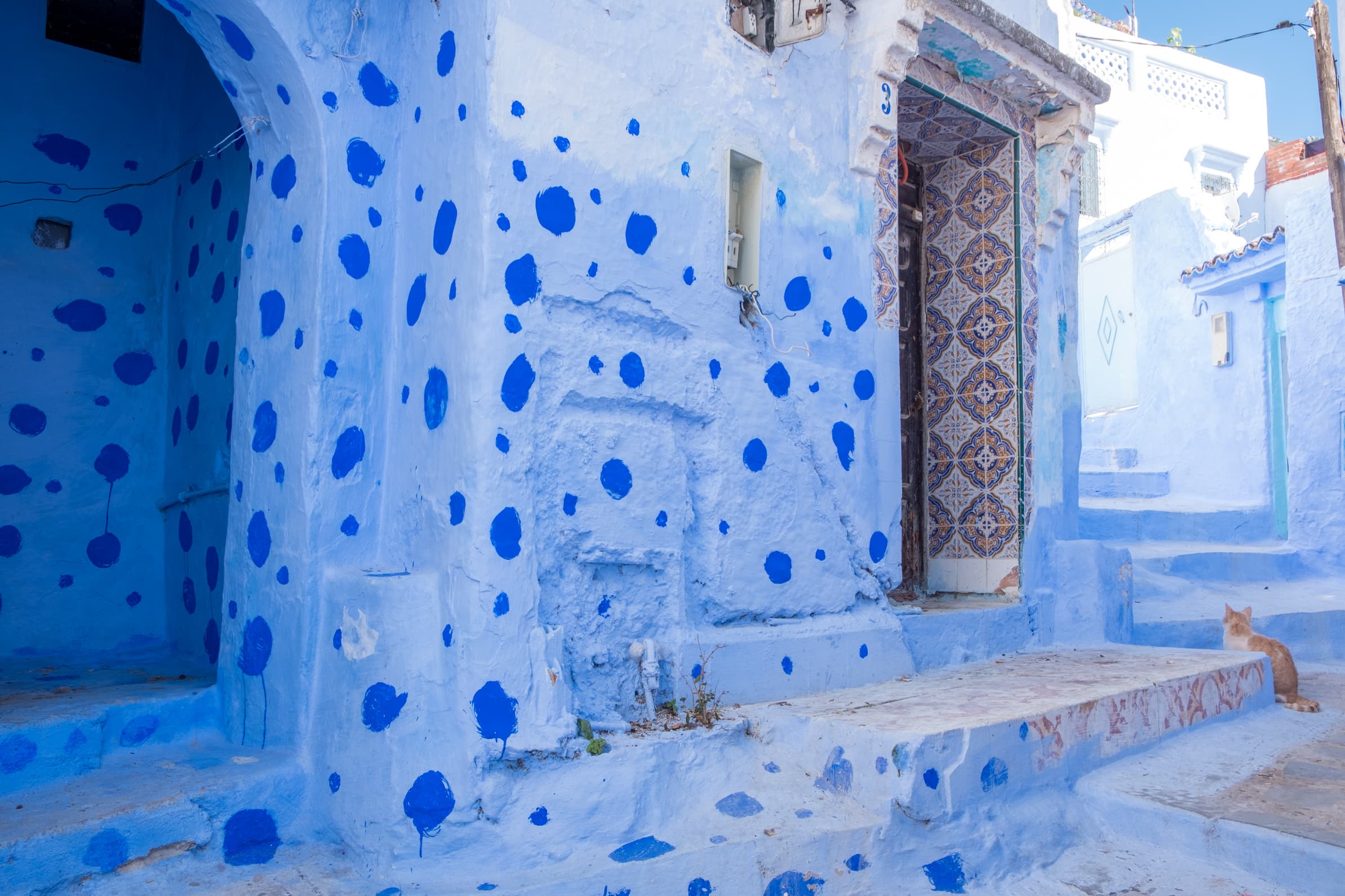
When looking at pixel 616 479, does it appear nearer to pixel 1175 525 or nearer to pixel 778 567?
pixel 778 567

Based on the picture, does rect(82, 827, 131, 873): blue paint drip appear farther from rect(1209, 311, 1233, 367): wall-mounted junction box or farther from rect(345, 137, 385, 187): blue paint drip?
rect(1209, 311, 1233, 367): wall-mounted junction box

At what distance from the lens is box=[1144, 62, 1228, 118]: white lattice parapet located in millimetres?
16062

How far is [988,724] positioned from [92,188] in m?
4.65

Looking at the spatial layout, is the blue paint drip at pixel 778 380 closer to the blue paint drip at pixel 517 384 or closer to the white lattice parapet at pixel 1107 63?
the blue paint drip at pixel 517 384

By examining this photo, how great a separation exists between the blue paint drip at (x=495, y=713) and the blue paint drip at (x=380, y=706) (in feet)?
0.91

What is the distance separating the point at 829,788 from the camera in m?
3.28

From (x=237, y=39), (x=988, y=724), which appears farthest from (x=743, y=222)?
(x=988, y=724)

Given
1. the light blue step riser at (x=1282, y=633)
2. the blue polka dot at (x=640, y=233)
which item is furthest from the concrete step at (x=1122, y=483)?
the blue polka dot at (x=640, y=233)

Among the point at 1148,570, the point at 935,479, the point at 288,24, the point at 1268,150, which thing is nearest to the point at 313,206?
the point at 288,24

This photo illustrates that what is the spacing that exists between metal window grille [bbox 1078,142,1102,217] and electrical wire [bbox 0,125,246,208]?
14322 millimetres

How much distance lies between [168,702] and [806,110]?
3.50 metres

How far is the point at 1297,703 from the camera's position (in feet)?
16.7

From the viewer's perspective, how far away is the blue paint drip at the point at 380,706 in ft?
9.78

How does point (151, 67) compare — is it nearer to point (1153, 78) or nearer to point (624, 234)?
point (624, 234)
